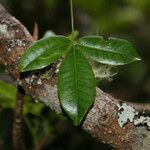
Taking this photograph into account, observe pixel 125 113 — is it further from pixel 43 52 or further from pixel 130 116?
pixel 43 52

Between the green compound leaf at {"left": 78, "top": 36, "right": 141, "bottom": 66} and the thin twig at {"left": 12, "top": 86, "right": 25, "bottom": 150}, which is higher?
the green compound leaf at {"left": 78, "top": 36, "right": 141, "bottom": 66}

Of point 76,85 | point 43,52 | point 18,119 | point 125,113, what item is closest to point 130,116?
point 125,113

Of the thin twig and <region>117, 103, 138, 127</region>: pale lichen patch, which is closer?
<region>117, 103, 138, 127</region>: pale lichen patch

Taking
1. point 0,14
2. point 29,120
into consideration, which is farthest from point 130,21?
point 0,14

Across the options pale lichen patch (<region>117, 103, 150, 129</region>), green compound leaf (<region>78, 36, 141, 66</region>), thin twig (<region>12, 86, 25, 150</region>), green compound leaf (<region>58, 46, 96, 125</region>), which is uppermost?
green compound leaf (<region>78, 36, 141, 66</region>)

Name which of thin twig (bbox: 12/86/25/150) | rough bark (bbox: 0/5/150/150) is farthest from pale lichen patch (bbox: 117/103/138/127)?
thin twig (bbox: 12/86/25/150)

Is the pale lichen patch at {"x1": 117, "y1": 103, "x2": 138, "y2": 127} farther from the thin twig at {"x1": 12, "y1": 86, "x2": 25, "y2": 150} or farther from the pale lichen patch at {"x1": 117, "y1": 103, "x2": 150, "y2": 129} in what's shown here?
the thin twig at {"x1": 12, "y1": 86, "x2": 25, "y2": 150}

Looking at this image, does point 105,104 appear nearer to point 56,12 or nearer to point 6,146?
point 6,146
